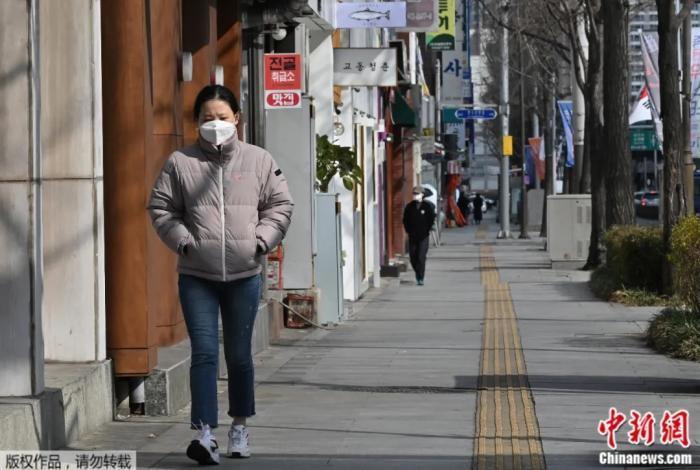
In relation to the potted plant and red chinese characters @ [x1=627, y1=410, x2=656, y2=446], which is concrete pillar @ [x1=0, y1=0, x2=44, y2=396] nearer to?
red chinese characters @ [x1=627, y1=410, x2=656, y2=446]

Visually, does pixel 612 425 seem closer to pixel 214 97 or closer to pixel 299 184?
pixel 214 97

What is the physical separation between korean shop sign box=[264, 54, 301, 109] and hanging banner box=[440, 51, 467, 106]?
52.3 meters

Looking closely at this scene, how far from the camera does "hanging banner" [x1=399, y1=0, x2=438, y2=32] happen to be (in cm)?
2727

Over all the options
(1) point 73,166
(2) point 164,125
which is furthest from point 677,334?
(1) point 73,166

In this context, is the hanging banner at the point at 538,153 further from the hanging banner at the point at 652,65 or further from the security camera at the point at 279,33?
the security camera at the point at 279,33

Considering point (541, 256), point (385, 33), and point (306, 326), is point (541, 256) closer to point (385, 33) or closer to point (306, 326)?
point (385, 33)

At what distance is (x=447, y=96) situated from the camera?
234ft

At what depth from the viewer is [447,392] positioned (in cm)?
1262

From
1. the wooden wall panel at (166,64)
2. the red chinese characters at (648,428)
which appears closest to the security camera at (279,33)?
the wooden wall panel at (166,64)

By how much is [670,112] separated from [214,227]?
503 inches

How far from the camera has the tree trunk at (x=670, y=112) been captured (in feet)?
64.5

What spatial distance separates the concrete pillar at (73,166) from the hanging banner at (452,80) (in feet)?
197

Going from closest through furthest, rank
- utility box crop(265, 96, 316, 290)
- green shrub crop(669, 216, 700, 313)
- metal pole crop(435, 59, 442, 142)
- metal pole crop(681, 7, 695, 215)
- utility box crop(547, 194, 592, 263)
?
green shrub crop(669, 216, 700, 313) < utility box crop(265, 96, 316, 290) < metal pole crop(681, 7, 695, 215) < utility box crop(547, 194, 592, 263) < metal pole crop(435, 59, 442, 142)

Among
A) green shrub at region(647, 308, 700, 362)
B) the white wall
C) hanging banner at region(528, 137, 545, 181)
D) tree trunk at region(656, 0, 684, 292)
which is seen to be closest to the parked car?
hanging banner at region(528, 137, 545, 181)
